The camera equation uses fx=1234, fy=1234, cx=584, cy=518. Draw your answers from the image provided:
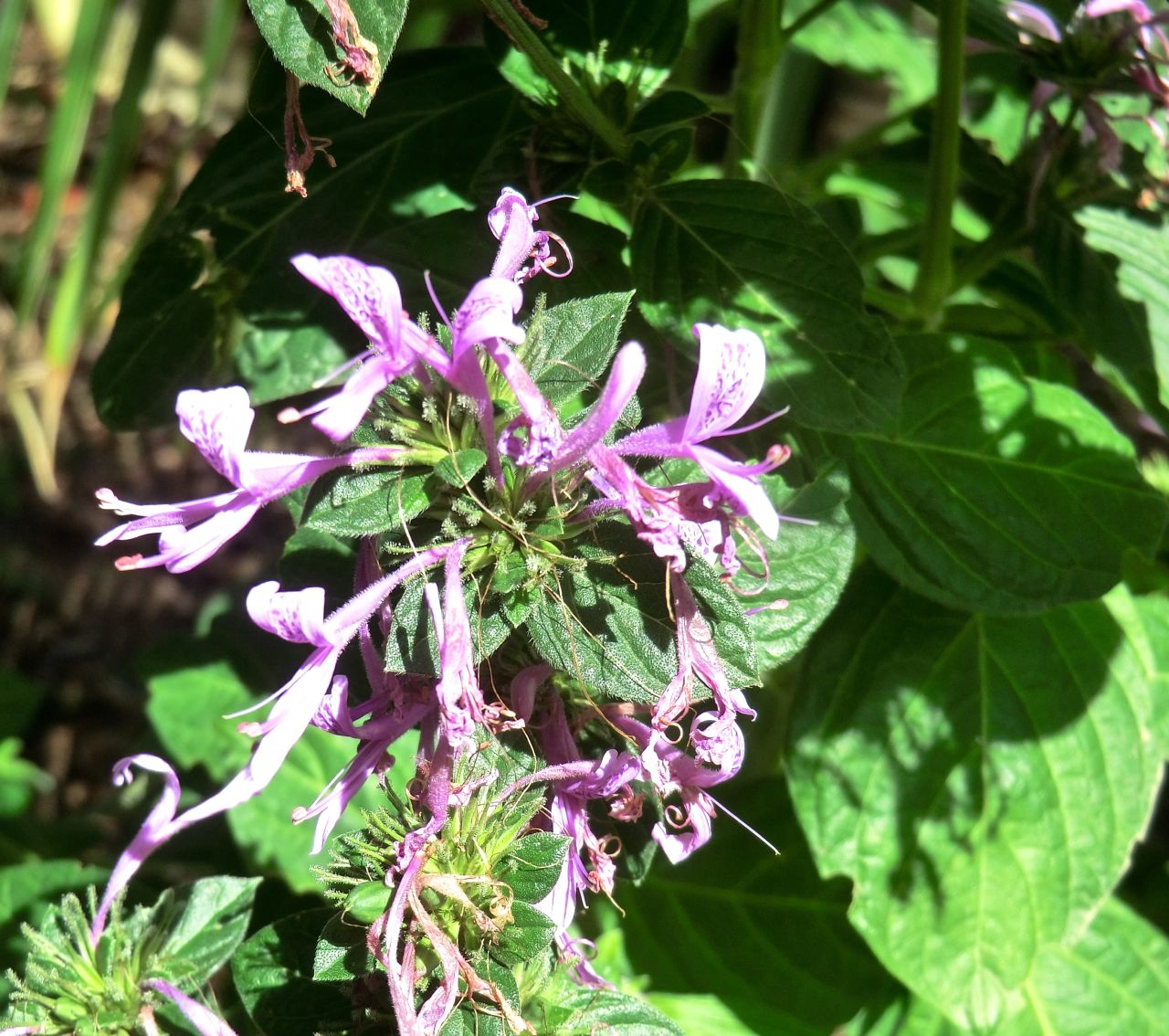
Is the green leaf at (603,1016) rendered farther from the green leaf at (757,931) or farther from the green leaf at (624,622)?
the green leaf at (757,931)

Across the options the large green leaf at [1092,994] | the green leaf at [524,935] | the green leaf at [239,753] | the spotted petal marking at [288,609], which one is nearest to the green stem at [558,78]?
the spotted petal marking at [288,609]

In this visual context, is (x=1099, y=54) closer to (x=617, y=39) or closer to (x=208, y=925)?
(x=617, y=39)

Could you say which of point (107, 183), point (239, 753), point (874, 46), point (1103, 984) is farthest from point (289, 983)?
point (874, 46)

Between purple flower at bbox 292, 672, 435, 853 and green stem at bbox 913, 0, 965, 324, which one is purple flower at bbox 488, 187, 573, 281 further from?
green stem at bbox 913, 0, 965, 324

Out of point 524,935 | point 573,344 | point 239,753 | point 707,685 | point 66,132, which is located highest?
point 573,344

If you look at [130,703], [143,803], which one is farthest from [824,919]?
[130,703]

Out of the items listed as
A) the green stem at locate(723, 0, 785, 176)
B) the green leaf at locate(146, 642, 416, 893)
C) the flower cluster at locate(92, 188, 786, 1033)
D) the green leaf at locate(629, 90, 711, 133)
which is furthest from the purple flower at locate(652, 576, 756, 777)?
Result: the green leaf at locate(146, 642, 416, 893)

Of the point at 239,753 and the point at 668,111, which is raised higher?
the point at 668,111
